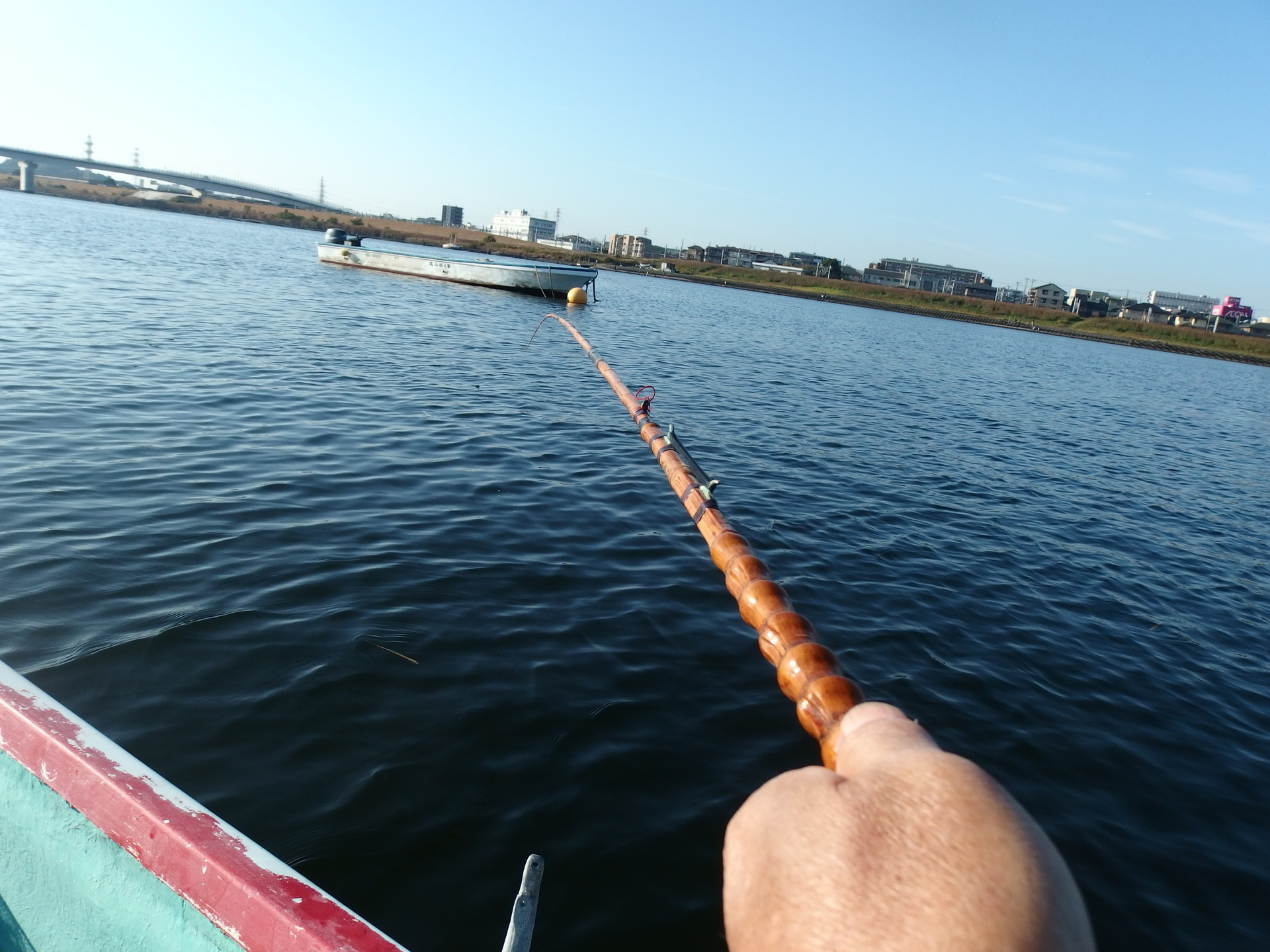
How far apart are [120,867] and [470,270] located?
41882mm

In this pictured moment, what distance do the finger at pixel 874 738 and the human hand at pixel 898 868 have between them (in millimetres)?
30

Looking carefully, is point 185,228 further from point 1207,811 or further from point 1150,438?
point 1207,811

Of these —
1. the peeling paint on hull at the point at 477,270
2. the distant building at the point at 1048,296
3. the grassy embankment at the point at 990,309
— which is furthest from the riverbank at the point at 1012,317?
the peeling paint on hull at the point at 477,270

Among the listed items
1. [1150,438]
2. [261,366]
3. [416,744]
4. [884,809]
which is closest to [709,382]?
[261,366]

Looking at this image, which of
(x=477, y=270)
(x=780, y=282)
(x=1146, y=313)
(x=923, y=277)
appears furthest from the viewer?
(x=923, y=277)

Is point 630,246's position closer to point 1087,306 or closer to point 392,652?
point 1087,306

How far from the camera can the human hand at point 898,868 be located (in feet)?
3.55

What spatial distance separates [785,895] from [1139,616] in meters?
9.00

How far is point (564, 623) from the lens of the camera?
6426 mm

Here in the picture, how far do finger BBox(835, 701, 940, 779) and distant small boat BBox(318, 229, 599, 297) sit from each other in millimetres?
40219

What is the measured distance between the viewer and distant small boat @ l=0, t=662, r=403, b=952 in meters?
2.10

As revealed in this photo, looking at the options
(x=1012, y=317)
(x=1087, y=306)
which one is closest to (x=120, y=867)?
(x=1012, y=317)

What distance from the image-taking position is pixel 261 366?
15.1m

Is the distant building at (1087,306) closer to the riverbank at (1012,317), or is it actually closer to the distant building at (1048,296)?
the distant building at (1048,296)
